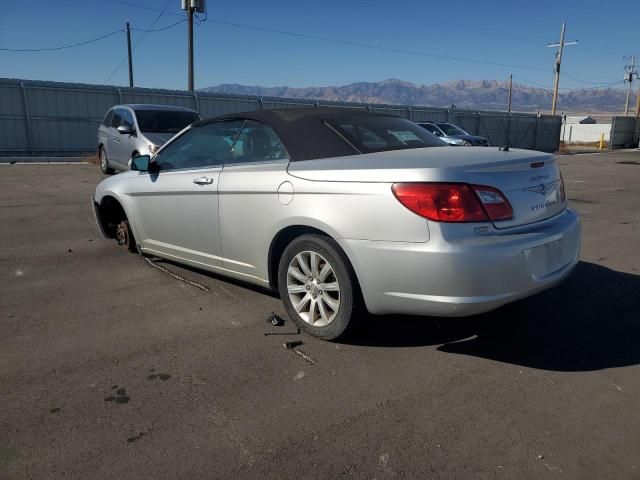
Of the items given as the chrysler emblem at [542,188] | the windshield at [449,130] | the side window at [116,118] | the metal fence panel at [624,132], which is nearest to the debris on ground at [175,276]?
the chrysler emblem at [542,188]

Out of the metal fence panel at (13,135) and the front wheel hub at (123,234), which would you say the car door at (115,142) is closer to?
the front wheel hub at (123,234)

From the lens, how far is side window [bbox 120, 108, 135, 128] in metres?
11.3

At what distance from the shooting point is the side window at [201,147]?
4211 millimetres

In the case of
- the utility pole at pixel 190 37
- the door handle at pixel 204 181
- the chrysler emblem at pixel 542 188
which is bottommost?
the door handle at pixel 204 181

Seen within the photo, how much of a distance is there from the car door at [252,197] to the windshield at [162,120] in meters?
7.80

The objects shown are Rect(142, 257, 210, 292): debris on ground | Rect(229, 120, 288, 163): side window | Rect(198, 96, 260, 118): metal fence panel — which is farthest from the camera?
Rect(198, 96, 260, 118): metal fence panel

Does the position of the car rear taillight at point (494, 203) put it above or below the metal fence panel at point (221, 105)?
below

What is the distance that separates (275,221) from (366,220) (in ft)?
2.53

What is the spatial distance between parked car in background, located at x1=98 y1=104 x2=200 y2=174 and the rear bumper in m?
8.24

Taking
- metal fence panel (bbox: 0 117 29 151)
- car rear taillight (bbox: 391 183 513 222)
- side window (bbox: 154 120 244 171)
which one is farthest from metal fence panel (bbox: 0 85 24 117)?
car rear taillight (bbox: 391 183 513 222)

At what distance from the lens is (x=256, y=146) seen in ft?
13.0

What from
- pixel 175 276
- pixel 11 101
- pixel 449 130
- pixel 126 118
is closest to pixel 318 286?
pixel 175 276

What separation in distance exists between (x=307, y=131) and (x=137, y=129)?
326 inches

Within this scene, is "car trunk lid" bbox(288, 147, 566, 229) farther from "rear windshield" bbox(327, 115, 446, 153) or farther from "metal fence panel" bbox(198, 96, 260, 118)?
"metal fence panel" bbox(198, 96, 260, 118)
